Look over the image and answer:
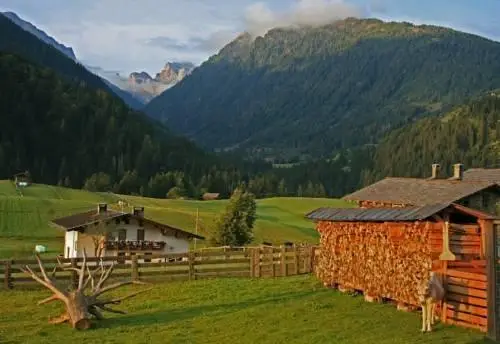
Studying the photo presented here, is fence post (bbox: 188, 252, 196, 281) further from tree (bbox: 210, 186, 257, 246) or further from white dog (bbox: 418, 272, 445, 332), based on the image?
tree (bbox: 210, 186, 257, 246)

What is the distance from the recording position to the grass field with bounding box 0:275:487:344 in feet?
58.1

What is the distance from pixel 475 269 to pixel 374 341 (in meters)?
4.37

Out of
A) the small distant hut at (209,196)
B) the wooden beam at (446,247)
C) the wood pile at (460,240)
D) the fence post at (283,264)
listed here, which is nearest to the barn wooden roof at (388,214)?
the wood pile at (460,240)

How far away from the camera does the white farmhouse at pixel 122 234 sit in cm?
6272

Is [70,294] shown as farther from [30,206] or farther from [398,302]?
[30,206]

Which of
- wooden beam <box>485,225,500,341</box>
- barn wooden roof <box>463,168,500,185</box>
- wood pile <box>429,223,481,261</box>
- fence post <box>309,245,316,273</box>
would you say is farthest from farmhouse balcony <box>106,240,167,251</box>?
wooden beam <box>485,225,500,341</box>

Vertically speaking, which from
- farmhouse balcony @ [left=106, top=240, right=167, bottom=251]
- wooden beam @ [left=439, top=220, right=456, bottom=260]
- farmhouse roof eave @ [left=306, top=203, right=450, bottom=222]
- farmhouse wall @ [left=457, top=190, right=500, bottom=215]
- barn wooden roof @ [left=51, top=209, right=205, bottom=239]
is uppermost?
farmhouse wall @ [left=457, top=190, right=500, bottom=215]

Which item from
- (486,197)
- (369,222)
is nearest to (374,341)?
(369,222)

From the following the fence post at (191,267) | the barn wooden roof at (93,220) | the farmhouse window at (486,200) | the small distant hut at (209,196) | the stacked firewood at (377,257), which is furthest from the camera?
the small distant hut at (209,196)

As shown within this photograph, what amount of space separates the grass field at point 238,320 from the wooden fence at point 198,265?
1694mm

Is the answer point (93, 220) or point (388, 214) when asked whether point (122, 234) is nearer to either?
point (93, 220)

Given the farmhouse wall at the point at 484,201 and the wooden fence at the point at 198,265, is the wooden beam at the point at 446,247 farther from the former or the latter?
the farmhouse wall at the point at 484,201

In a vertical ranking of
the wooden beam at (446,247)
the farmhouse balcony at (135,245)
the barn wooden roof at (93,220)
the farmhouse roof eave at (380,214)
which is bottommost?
the farmhouse balcony at (135,245)

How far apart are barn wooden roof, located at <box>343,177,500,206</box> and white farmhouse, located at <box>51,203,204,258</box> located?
1941 cm
